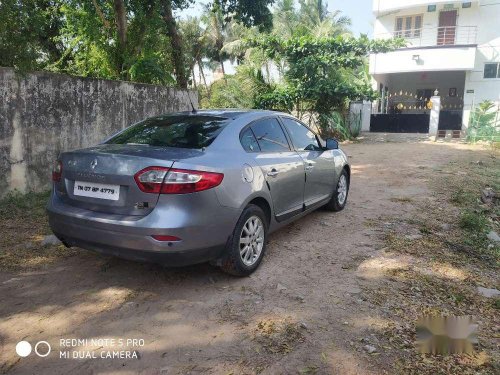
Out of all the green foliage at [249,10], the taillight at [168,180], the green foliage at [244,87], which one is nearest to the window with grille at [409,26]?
the green foliage at [244,87]

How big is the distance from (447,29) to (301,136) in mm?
22203

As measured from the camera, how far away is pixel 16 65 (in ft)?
18.5

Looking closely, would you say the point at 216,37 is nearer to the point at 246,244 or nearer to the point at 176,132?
the point at 176,132

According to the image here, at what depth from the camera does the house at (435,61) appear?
65.6 ft

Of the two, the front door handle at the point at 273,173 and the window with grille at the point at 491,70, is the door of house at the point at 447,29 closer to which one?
the window with grille at the point at 491,70

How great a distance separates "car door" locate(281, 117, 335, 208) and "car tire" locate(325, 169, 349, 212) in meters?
0.29

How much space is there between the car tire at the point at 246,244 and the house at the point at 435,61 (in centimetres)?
1787

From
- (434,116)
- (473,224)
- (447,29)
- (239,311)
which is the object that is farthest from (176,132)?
(447,29)

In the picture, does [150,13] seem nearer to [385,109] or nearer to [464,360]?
[464,360]

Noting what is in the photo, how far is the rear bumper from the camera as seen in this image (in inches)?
117

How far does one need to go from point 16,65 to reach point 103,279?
3.84 meters

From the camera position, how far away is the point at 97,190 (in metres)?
3.19

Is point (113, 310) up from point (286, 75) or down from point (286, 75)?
down

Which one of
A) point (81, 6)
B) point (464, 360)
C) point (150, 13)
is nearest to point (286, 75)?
point (150, 13)
